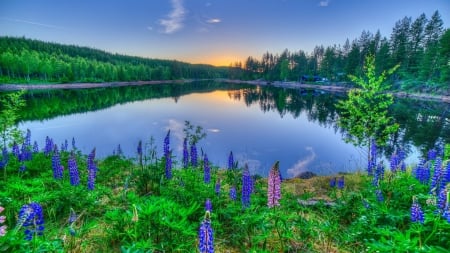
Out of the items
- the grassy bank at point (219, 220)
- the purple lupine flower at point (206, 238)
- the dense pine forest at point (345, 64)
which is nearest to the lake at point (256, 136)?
the grassy bank at point (219, 220)

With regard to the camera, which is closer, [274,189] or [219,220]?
[274,189]

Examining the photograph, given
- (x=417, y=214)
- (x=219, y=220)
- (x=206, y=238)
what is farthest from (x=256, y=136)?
(x=206, y=238)

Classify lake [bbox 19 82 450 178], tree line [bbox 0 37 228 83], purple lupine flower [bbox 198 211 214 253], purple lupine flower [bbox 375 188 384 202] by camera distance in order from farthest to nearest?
1. tree line [bbox 0 37 228 83]
2. lake [bbox 19 82 450 178]
3. purple lupine flower [bbox 375 188 384 202]
4. purple lupine flower [bbox 198 211 214 253]

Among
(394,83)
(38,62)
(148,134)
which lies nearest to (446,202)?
(148,134)

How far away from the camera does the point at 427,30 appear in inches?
3115

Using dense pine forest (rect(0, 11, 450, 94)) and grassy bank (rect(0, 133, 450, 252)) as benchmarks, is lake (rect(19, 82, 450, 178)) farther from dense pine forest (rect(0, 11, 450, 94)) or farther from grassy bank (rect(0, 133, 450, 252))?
dense pine forest (rect(0, 11, 450, 94))

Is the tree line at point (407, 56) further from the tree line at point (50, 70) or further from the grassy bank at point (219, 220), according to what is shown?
the tree line at point (50, 70)

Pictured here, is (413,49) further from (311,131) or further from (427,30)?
(311,131)

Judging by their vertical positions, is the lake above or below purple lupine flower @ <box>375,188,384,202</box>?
below

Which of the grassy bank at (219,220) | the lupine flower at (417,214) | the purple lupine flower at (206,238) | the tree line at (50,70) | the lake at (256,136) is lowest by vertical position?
the lake at (256,136)

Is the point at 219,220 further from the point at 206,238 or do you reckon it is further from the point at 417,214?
the point at 417,214

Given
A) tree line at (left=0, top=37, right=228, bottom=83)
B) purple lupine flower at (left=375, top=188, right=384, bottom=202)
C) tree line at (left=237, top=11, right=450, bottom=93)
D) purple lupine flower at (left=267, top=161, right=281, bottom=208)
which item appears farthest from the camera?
tree line at (left=0, top=37, right=228, bottom=83)

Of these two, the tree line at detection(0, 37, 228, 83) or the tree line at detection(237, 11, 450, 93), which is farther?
the tree line at detection(0, 37, 228, 83)

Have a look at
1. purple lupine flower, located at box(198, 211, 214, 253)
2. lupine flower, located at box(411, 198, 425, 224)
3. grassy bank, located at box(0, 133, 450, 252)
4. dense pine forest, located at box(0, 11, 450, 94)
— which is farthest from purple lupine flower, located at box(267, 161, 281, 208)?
dense pine forest, located at box(0, 11, 450, 94)
